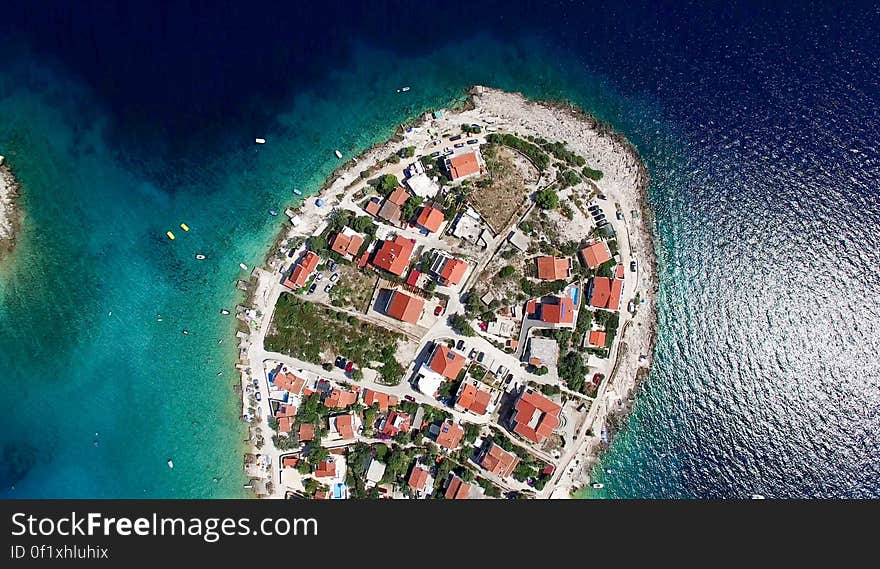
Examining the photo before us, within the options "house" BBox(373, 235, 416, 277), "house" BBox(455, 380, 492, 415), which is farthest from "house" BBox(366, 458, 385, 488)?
"house" BBox(373, 235, 416, 277)

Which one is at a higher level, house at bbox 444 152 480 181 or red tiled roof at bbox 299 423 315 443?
house at bbox 444 152 480 181

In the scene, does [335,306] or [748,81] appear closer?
[335,306]

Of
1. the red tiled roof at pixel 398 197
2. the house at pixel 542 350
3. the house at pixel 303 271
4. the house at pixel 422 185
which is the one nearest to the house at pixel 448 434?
the house at pixel 542 350

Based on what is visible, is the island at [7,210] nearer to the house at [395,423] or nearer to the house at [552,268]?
the house at [395,423]

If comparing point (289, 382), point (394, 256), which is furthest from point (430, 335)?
point (289, 382)

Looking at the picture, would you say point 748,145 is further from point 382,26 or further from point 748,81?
point 382,26

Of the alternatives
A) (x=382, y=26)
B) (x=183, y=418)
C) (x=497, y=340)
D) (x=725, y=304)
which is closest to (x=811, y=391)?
(x=725, y=304)

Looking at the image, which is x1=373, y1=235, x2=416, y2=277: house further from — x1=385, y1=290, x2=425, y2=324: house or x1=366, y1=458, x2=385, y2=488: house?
x1=366, y1=458, x2=385, y2=488: house
